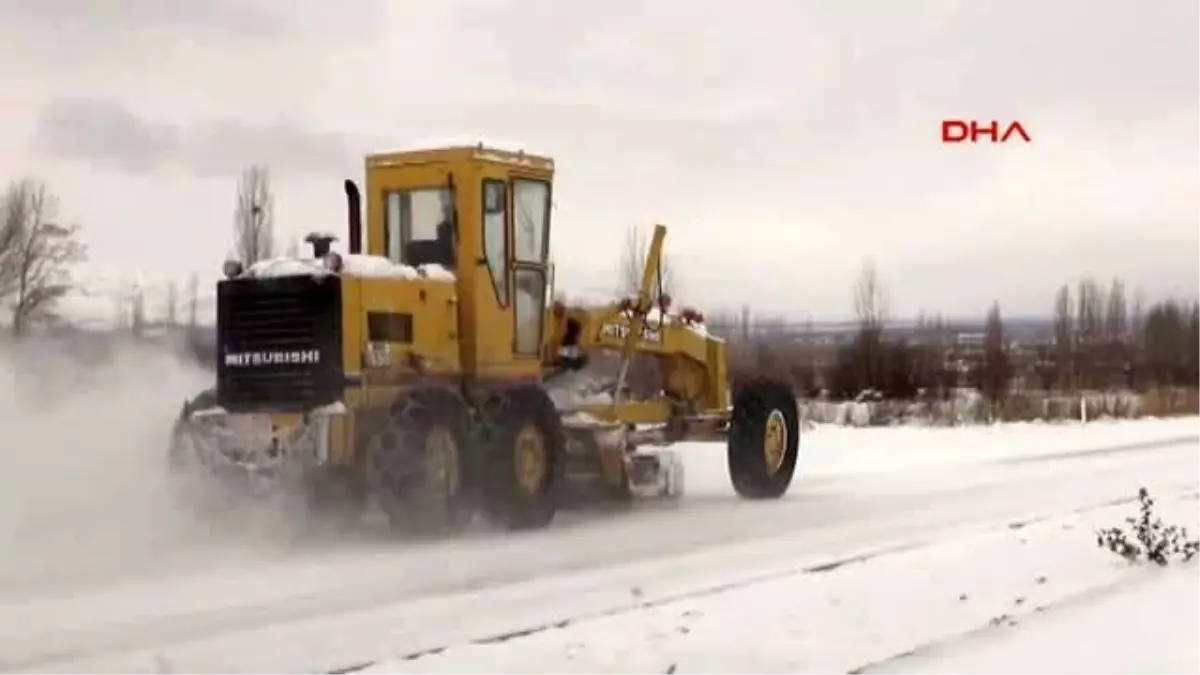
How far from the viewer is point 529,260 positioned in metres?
16.6

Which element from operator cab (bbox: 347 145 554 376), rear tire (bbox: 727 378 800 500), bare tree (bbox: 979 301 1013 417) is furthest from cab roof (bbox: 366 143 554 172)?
bare tree (bbox: 979 301 1013 417)

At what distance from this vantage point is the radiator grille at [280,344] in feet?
47.2

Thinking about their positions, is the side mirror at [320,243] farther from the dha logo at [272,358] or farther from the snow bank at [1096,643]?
the snow bank at [1096,643]

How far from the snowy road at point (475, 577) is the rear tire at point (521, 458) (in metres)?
0.40

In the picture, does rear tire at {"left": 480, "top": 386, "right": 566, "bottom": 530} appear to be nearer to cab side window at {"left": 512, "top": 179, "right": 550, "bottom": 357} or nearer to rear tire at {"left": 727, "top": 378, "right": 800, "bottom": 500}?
cab side window at {"left": 512, "top": 179, "right": 550, "bottom": 357}

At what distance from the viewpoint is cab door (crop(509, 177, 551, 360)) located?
1645 cm

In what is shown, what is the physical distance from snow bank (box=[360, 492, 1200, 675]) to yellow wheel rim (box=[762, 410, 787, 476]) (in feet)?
17.9

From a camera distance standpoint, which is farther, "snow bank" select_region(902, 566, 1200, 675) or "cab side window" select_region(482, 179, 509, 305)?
"cab side window" select_region(482, 179, 509, 305)

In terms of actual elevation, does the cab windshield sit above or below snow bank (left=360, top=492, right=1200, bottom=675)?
above

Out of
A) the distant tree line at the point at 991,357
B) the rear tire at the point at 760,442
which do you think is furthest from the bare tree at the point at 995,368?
the rear tire at the point at 760,442

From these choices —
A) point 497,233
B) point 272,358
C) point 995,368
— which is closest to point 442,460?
point 272,358

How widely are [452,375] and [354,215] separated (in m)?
1.98

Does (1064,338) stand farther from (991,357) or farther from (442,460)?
(442,460)

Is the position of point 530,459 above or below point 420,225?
below
